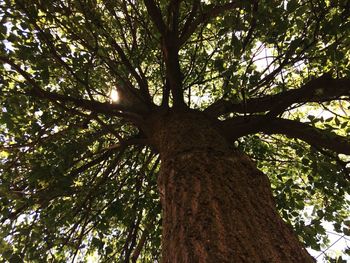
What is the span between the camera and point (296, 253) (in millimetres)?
1647

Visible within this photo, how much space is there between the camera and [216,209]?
1.94 metres

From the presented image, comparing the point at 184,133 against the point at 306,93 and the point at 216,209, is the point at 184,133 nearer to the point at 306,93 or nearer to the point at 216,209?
the point at 216,209

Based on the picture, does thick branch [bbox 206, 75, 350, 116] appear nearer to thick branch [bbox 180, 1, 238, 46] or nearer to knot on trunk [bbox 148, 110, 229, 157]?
knot on trunk [bbox 148, 110, 229, 157]

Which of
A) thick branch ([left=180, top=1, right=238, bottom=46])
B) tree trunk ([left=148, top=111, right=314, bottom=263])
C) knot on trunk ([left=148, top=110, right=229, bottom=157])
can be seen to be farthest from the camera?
thick branch ([left=180, top=1, right=238, bottom=46])

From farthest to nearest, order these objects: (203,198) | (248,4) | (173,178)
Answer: (248,4), (173,178), (203,198)

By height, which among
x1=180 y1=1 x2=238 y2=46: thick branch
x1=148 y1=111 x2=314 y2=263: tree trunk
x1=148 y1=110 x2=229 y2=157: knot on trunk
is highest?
x1=180 y1=1 x2=238 y2=46: thick branch

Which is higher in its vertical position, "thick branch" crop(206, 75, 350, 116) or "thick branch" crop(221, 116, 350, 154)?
"thick branch" crop(206, 75, 350, 116)

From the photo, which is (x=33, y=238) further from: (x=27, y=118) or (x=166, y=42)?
(x=166, y=42)

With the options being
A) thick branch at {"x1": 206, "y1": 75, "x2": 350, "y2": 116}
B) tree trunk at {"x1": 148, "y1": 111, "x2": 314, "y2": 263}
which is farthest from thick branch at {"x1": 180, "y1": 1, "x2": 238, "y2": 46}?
tree trunk at {"x1": 148, "y1": 111, "x2": 314, "y2": 263}

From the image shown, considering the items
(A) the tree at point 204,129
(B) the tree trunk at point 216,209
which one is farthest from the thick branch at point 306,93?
(B) the tree trunk at point 216,209

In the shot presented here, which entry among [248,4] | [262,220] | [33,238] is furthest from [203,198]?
[33,238]

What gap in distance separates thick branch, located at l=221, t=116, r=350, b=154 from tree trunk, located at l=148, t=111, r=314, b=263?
51cm

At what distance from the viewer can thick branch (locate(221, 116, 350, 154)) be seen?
10.6 feet

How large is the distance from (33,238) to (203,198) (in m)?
2.98
